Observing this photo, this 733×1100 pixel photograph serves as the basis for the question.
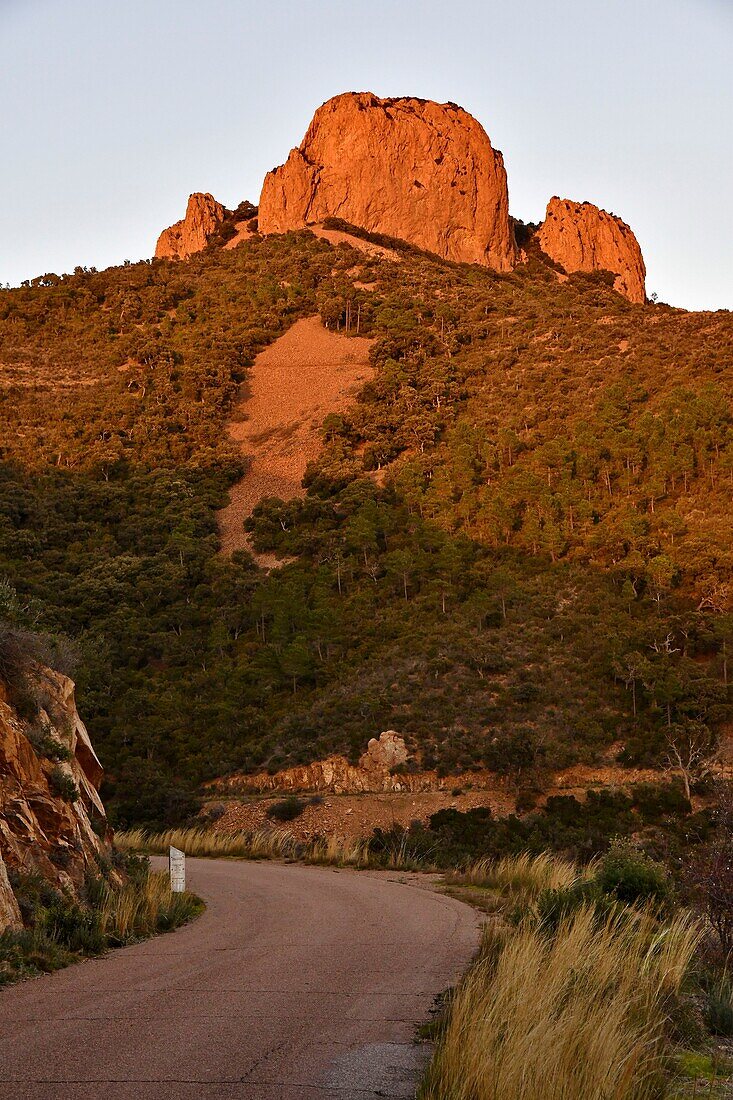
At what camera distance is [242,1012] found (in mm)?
6305

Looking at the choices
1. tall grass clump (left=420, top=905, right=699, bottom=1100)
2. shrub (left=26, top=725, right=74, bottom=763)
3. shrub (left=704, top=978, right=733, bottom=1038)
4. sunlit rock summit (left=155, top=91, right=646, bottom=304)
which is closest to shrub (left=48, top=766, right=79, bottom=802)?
shrub (left=26, top=725, right=74, bottom=763)

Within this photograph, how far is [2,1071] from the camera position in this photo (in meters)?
4.90

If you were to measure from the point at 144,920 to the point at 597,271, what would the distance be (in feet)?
374

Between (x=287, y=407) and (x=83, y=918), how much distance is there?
6505 cm

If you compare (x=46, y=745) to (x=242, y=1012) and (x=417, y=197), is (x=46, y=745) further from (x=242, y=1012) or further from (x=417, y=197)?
(x=417, y=197)

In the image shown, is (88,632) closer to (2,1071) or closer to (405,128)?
(2,1071)

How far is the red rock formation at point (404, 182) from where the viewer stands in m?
108

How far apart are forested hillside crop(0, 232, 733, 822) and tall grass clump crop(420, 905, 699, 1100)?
13.3 m

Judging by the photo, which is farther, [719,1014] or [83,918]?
[83,918]

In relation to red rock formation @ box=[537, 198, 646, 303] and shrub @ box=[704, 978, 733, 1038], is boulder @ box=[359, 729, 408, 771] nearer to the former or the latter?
shrub @ box=[704, 978, 733, 1038]

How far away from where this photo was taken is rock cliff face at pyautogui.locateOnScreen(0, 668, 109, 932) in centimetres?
992

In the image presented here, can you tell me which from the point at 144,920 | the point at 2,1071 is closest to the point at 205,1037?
the point at 2,1071

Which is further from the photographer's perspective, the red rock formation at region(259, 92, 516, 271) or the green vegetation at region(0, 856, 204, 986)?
the red rock formation at region(259, 92, 516, 271)

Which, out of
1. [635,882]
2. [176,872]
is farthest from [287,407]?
[635,882]
